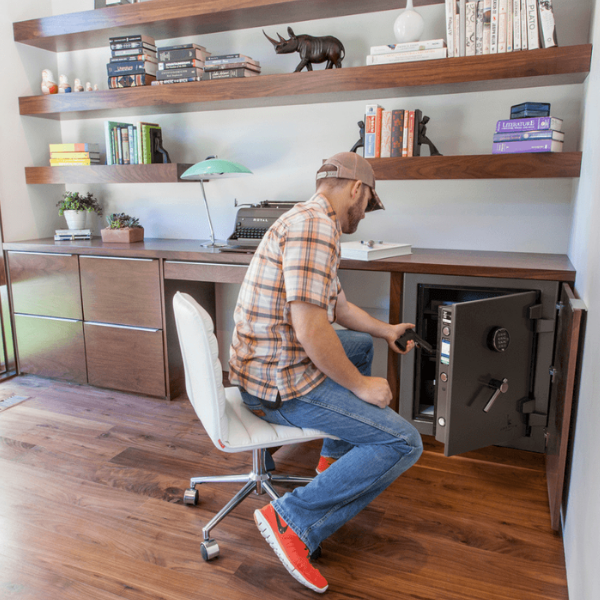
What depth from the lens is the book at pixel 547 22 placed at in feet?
6.81

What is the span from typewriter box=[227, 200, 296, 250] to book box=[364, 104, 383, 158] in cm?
47

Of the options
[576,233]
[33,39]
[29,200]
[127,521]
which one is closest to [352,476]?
[127,521]

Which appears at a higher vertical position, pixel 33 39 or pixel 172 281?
pixel 33 39

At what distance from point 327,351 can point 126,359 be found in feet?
5.71

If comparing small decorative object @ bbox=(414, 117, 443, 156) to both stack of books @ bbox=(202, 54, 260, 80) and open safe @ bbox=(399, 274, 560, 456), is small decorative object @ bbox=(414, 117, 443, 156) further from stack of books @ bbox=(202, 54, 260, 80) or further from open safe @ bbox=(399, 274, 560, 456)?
stack of books @ bbox=(202, 54, 260, 80)

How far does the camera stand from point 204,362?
4.92 ft

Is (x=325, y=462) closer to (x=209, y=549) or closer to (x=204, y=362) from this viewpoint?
(x=209, y=549)

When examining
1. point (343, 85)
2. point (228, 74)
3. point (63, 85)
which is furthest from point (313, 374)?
point (63, 85)

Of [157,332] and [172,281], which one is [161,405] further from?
[172,281]

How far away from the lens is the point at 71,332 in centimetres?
301

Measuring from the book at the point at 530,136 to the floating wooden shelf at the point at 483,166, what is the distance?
6 centimetres

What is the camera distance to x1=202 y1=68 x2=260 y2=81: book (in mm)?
2658

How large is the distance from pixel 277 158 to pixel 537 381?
5.74ft

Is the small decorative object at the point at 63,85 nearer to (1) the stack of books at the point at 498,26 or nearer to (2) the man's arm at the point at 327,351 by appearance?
(1) the stack of books at the point at 498,26
